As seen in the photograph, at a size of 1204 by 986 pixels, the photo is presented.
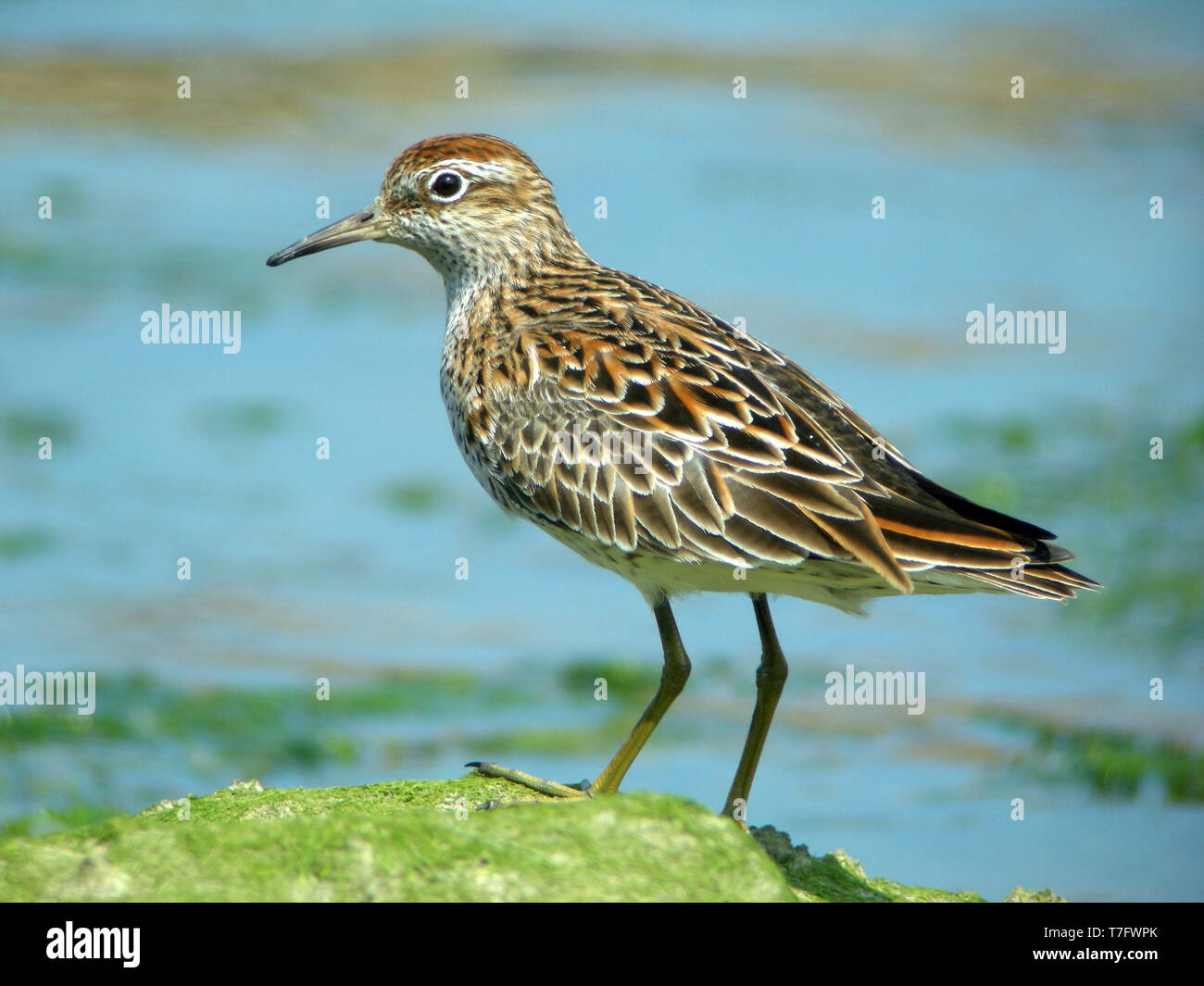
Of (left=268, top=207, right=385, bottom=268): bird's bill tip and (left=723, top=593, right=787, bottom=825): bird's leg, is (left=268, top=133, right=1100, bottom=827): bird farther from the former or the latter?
(left=268, top=207, right=385, bottom=268): bird's bill tip

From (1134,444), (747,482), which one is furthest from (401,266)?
(747,482)

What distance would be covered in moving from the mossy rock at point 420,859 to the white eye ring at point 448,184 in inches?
167

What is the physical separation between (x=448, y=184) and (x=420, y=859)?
15.6 ft

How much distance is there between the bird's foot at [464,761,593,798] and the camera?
798 centimetres

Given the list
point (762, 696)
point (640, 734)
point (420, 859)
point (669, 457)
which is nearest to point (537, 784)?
point (640, 734)

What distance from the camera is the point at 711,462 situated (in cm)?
750

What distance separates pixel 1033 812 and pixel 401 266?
12.1 meters

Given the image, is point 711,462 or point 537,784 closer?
point 711,462

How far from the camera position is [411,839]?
17.8 feet

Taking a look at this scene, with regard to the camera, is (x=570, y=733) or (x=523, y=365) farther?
(x=570, y=733)

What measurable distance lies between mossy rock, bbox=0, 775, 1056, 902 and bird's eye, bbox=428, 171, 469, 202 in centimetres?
424

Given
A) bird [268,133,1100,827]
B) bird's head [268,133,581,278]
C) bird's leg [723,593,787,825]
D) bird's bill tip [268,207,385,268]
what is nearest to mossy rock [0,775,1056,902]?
bird [268,133,1100,827]

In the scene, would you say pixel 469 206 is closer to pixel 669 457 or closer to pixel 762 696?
pixel 669 457
